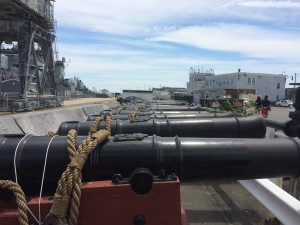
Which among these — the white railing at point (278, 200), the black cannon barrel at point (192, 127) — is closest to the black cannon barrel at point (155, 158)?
the white railing at point (278, 200)

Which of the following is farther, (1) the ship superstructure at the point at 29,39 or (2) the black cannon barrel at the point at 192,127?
(1) the ship superstructure at the point at 29,39

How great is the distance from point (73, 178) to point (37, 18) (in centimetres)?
3641

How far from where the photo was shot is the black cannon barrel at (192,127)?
5133 mm

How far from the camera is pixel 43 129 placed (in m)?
10.8

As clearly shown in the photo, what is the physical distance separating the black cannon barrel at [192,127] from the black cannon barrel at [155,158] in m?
1.97

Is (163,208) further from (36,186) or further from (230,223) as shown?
(230,223)

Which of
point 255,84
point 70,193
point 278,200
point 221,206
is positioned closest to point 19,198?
point 70,193

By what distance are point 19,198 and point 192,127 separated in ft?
10.8

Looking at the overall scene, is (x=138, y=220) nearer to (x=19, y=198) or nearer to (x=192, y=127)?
(x=19, y=198)

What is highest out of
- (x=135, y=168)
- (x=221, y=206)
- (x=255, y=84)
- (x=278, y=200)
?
(x=255, y=84)

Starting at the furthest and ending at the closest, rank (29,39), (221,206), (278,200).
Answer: (29,39)
(221,206)
(278,200)

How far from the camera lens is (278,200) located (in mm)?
3873

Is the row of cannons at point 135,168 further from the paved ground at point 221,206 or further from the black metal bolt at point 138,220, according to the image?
the paved ground at point 221,206

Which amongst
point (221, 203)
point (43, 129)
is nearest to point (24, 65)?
point (43, 129)
